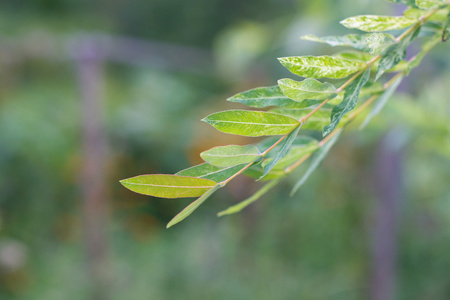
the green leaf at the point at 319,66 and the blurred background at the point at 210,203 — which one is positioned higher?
the blurred background at the point at 210,203

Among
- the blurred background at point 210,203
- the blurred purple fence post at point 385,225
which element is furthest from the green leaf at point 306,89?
the blurred purple fence post at point 385,225

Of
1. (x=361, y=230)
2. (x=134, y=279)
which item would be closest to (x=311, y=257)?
(x=361, y=230)

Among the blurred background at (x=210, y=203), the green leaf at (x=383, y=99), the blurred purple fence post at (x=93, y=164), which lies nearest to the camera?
the green leaf at (x=383, y=99)

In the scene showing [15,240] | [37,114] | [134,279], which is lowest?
[134,279]

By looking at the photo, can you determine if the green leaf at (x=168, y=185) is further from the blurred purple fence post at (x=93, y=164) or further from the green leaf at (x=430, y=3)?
the blurred purple fence post at (x=93, y=164)

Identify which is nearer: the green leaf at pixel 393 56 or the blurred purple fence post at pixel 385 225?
the green leaf at pixel 393 56

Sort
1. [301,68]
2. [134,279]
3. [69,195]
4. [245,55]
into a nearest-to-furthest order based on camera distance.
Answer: [301,68] < [245,55] < [134,279] < [69,195]

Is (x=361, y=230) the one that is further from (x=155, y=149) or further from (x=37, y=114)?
(x=37, y=114)

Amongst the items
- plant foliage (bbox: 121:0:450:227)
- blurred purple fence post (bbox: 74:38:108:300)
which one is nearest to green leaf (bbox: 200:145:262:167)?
plant foliage (bbox: 121:0:450:227)
